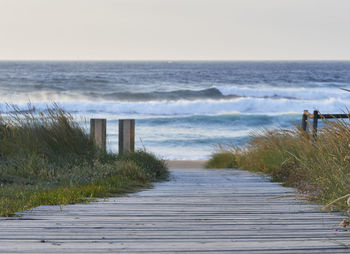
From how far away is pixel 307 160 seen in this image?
596 cm

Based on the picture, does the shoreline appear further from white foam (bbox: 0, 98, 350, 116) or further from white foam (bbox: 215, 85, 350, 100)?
white foam (bbox: 215, 85, 350, 100)

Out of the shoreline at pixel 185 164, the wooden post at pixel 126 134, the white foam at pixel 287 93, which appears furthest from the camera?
the white foam at pixel 287 93

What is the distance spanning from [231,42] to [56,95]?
24.7 meters

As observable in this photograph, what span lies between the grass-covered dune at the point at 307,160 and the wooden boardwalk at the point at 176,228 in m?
0.31

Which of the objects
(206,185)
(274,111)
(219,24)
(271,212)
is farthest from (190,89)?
(271,212)

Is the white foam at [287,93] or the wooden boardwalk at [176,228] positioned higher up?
the wooden boardwalk at [176,228]

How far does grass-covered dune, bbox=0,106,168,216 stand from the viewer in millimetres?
5430

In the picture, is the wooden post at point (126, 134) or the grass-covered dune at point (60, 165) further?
the wooden post at point (126, 134)

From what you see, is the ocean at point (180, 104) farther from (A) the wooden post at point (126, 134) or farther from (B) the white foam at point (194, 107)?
(A) the wooden post at point (126, 134)

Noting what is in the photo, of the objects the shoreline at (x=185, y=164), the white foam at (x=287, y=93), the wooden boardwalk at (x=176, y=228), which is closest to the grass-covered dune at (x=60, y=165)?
the wooden boardwalk at (x=176, y=228)

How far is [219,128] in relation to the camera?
25031 millimetres

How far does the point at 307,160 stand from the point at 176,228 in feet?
9.82

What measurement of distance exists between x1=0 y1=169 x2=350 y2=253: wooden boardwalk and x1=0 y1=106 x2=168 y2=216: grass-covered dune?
82 centimetres

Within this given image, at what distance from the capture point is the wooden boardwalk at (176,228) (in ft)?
9.67
